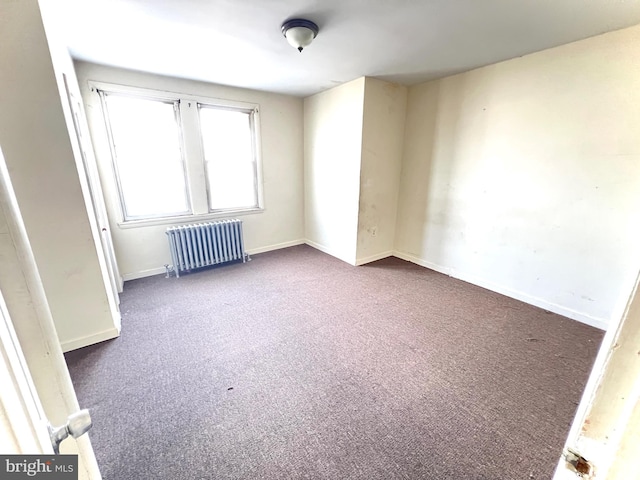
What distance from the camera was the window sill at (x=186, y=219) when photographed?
3.17 meters

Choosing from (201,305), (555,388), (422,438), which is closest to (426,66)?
(555,388)

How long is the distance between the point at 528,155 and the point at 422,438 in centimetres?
262

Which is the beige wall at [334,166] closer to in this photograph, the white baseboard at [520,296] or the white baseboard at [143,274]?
the white baseboard at [520,296]

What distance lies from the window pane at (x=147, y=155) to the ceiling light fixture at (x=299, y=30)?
1.99 meters

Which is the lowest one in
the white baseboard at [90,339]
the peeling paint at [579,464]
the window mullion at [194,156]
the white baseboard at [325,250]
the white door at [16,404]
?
the white baseboard at [90,339]

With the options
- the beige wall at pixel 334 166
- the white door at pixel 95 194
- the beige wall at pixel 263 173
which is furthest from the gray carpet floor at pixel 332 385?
the beige wall at pixel 334 166

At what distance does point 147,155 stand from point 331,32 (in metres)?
2.49

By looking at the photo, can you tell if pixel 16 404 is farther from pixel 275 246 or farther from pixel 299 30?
pixel 275 246

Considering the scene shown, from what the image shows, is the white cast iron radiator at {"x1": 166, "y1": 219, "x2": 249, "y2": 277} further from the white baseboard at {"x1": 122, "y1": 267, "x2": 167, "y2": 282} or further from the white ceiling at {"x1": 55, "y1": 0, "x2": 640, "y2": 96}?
the white ceiling at {"x1": 55, "y1": 0, "x2": 640, "y2": 96}

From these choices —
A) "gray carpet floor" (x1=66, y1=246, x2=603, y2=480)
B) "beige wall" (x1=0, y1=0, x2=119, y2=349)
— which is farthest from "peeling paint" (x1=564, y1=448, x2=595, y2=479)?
"beige wall" (x1=0, y1=0, x2=119, y2=349)

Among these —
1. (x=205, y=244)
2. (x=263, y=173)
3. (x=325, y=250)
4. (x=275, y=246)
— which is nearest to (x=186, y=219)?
(x=205, y=244)

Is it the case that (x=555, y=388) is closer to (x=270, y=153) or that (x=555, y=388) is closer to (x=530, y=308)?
(x=530, y=308)

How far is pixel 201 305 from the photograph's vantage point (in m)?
2.68

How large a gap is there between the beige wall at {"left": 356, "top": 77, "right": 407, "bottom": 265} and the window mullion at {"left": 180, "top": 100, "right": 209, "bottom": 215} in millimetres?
2077
